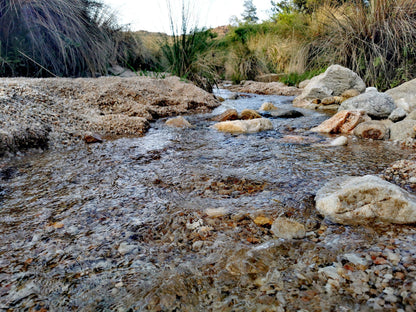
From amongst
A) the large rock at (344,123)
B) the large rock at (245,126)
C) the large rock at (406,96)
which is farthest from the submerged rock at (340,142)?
the large rock at (406,96)

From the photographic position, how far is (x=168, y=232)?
1.18 metres

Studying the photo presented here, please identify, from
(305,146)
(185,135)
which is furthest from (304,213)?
(185,135)

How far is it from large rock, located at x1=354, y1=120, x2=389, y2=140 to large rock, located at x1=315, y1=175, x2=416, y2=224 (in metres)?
1.63

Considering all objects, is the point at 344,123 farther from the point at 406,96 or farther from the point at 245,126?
the point at 406,96

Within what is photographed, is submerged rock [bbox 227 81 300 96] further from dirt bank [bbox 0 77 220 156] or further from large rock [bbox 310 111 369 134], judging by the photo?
large rock [bbox 310 111 369 134]

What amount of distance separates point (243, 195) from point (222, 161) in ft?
2.01

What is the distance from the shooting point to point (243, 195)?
1509 millimetres

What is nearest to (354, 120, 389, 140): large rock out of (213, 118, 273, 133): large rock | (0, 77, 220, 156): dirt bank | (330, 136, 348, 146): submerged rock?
(330, 136, 348, 146): submerged rock

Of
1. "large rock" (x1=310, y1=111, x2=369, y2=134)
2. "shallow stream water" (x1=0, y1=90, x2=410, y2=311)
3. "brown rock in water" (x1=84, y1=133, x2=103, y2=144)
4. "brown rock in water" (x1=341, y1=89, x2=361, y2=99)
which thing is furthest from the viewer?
"brown rock in water" (x1=341, y1=89, x2=361, y2=99)

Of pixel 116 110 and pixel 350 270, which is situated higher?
pixel 116 110

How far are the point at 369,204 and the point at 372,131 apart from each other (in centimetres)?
181

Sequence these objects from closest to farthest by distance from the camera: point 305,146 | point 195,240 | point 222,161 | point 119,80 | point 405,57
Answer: point 195,240
point 222,161
point 305,146
point 119,80
point 405,57

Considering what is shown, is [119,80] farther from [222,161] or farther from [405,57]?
[405,57]

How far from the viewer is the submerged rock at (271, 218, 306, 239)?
1.12 m
